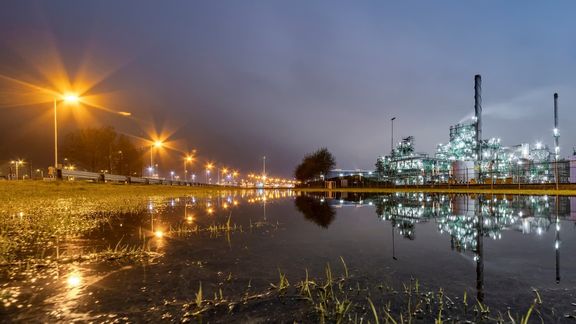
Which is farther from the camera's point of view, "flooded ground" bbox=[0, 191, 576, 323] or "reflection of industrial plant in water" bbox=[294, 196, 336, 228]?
"reflection of industrial plant in water" bbox=[294, 196, 336, 228]

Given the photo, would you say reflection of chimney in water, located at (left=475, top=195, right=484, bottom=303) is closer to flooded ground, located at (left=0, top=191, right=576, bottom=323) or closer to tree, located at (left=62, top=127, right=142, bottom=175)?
flooded ground, located at (left=0, top=191, right=576, bottom=323)

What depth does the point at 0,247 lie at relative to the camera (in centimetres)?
414

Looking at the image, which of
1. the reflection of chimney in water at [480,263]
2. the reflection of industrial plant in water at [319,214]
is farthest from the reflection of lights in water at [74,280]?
the reflection of industrial plant in water at [319,214]

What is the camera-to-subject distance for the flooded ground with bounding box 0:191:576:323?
7.38ft

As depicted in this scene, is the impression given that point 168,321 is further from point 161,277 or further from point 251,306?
point 161,277

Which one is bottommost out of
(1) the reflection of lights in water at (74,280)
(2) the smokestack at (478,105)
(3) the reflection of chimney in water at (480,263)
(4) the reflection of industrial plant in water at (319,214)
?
(4) the reflection of industrial plant in water at (319,214)

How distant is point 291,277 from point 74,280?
2.07 m

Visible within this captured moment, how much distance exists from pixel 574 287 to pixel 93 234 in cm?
650

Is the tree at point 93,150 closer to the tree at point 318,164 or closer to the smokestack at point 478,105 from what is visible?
the tree at point 318,164

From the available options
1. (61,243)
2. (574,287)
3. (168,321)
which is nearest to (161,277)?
(168,321)

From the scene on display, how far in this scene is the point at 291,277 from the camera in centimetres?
305

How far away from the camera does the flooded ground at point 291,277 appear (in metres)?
2.25

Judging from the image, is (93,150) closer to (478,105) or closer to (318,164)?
(318,164)

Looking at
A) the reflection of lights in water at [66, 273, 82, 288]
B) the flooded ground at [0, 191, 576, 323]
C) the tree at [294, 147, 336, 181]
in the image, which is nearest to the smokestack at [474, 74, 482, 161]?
the tree at [294, 147, 336, 181]
